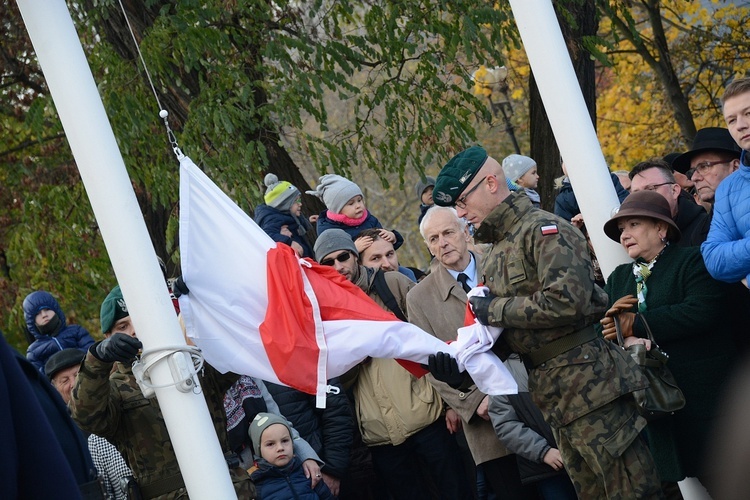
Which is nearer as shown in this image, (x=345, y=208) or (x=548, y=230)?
(x=548, y=230)

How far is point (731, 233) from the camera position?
17.1 feet

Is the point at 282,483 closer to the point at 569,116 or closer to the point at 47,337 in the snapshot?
the point at 569,116

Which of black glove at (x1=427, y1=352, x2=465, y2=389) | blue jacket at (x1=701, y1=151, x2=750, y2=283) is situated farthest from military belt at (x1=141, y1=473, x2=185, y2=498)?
blue jacket at (x1=701, y1=151, x2=750, y2=283)

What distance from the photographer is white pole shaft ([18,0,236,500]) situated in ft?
15.6

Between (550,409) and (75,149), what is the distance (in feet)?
8.67

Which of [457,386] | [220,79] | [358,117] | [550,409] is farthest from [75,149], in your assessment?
[358,117]

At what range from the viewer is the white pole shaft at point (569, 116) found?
580cm

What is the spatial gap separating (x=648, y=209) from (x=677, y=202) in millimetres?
950

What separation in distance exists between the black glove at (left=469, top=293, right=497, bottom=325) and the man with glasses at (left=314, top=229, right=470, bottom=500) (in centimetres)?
190

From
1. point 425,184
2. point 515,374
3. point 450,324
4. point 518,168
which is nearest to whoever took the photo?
point 515,374

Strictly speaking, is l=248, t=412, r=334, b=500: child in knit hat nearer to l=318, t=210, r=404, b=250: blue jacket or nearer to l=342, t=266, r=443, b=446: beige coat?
l=342, t=266, r=443, b=446: beige coat

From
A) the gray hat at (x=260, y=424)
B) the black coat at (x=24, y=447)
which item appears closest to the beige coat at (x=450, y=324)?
the gray hat at (x=260, y=424)

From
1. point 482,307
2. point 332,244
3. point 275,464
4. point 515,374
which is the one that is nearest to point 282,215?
point 332,244

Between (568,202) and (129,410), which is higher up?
(568,202)
